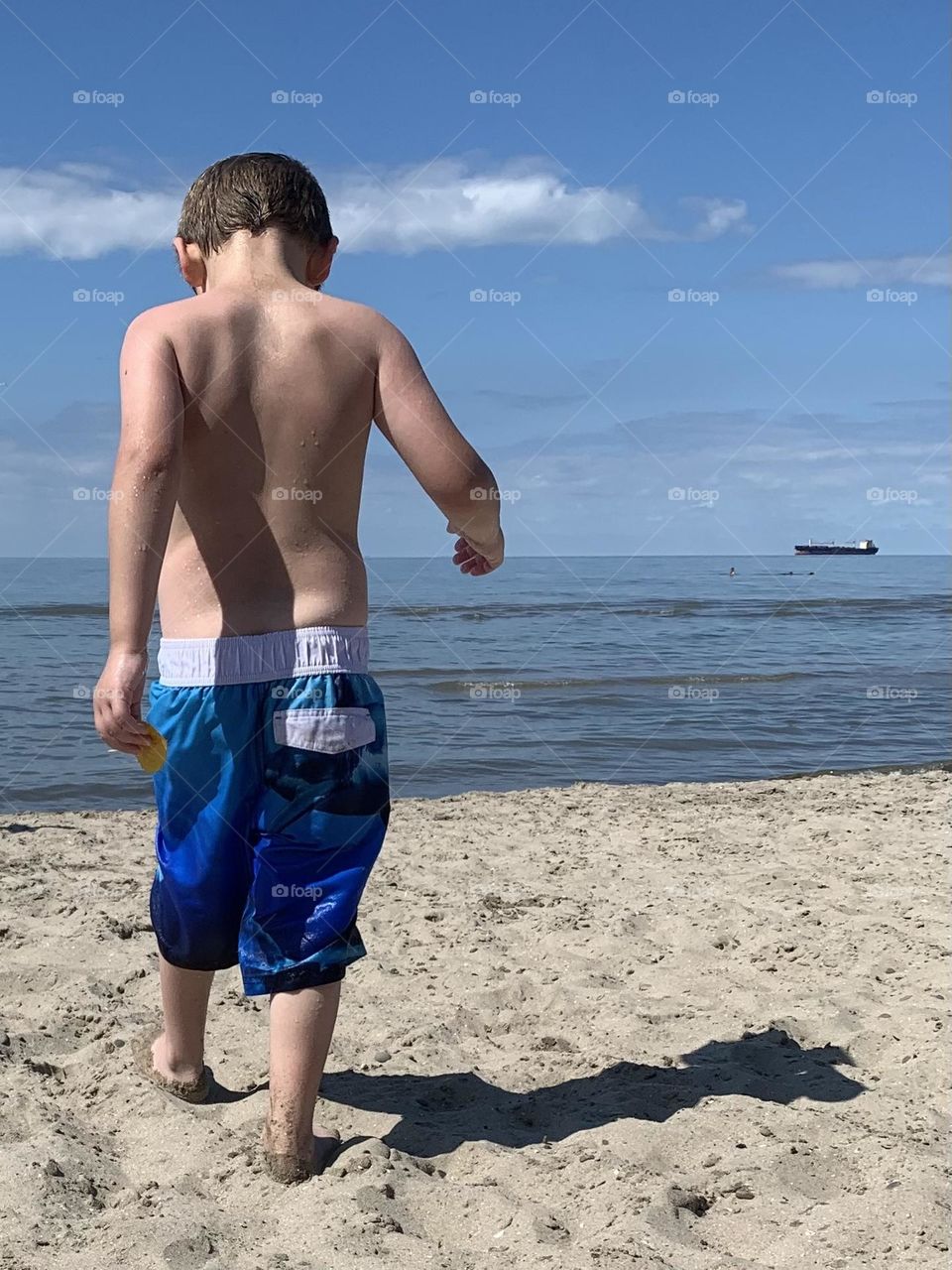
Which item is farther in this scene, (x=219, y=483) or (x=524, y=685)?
(x=524, y=685)

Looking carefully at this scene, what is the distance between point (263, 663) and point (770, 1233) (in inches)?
57.4

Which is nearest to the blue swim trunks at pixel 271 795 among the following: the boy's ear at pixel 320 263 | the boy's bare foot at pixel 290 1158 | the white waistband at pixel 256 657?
the white waistband at pixel 256 657

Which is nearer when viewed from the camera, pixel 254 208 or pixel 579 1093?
pixel 254 208

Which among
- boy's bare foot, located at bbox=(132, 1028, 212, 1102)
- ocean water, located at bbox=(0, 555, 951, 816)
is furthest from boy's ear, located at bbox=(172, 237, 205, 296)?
ocean water, located at bbox=(0, 555, 951, 816)

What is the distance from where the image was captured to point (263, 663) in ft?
7.88

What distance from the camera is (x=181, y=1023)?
2.73 metres

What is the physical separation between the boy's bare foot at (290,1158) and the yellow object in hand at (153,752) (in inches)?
32.2

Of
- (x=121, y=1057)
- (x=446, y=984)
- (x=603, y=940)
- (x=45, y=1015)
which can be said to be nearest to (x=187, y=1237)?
(x=121, y=1057)


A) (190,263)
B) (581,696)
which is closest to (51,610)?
(581,696)

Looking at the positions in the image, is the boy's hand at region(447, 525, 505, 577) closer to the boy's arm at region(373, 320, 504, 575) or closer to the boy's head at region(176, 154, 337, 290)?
the boy's arm at region(373, 320, 504, 575)

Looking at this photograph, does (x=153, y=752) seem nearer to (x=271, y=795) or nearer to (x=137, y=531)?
(x=271, y=795)

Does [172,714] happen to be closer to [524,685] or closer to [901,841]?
[901,841]

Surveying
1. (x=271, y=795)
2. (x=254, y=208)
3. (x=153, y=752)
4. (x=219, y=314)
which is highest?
(x=254, y=208)

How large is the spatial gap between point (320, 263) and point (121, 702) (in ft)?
3.52
